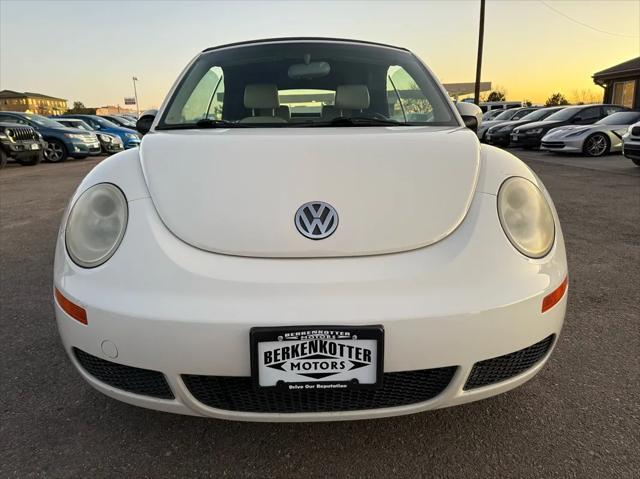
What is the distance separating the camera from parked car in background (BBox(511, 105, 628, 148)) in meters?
13.3

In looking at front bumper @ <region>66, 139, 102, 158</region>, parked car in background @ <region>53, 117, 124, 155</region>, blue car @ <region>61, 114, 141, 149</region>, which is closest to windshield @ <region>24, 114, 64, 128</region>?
front bumper @ <region>66, 139, 102, 158</region>

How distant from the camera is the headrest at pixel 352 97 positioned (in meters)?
2.41

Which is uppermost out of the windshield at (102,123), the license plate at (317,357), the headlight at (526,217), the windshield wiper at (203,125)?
the windshield wiper at (203,125)

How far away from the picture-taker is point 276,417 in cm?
137

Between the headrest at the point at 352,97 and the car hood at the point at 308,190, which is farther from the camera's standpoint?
the headrest at the point at 352,97

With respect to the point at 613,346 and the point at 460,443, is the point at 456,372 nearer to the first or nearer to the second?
the point at 460,443

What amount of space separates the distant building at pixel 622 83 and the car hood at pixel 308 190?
26.3 metres

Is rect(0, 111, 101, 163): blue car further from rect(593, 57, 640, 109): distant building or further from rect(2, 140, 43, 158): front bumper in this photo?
rect(593, 57, 640, 109): distant building

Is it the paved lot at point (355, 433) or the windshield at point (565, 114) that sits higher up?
the windshield at point (565, 114)

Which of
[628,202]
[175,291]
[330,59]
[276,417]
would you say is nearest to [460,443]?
[276,417]

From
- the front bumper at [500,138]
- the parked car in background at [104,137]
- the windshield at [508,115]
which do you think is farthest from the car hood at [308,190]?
the windshield at [508,115]

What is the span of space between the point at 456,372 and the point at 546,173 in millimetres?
8664

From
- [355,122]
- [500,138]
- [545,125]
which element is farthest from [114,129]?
[355,122]

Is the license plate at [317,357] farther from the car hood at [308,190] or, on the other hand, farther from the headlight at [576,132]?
the headlight at [576,132]
